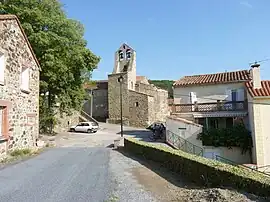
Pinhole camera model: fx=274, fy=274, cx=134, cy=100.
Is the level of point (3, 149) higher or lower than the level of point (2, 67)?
lower

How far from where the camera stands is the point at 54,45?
24016 mm

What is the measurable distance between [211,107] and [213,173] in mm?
18607

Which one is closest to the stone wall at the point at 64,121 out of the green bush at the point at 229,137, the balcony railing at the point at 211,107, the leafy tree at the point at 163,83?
the balcony railing at the point at 211,107

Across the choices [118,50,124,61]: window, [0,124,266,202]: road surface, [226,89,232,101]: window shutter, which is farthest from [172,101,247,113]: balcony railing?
[118,50,124,61]: window

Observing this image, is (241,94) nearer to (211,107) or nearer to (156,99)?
(211,107)

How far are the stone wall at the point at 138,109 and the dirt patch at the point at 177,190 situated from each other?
30788 mm

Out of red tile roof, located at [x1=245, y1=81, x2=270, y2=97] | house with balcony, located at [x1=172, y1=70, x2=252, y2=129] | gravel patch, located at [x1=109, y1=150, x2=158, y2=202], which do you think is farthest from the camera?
house with balcony, located at [x1=172, y1=70, x2=252, y2=129]

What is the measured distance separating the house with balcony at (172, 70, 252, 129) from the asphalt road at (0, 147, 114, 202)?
1576 centimetres

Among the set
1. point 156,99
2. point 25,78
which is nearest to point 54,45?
point 25,78

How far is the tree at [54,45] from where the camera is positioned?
75.9ft

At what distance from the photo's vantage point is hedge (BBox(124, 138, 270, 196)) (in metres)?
6.53

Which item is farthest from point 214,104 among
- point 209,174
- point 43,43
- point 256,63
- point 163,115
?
point 163,115

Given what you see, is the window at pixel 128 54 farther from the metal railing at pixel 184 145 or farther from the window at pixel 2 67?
the window at pixel 2 67

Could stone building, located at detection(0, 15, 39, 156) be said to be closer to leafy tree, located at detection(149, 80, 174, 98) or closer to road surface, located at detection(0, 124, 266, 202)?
road surface, located at detection(0, 124, 266, 202)
